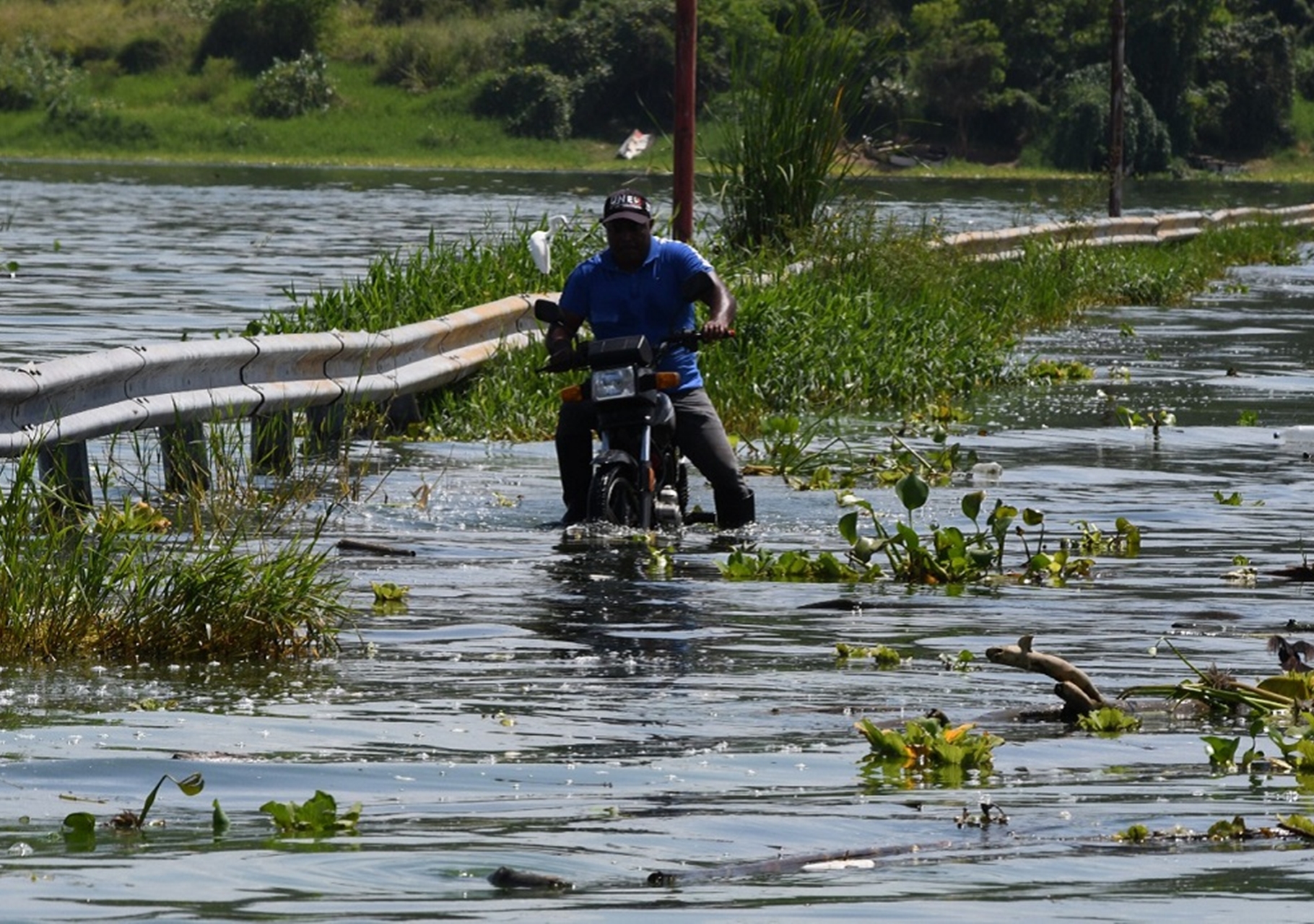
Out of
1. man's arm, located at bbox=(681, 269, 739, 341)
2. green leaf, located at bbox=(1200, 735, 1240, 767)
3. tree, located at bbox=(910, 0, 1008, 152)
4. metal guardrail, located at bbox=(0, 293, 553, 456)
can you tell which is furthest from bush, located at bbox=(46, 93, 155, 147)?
green leaf, located at bbox=(1200, 735, 1240, 767)

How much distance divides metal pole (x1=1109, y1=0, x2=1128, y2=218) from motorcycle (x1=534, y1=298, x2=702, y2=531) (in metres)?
32.9

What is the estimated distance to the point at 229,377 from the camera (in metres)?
12.9

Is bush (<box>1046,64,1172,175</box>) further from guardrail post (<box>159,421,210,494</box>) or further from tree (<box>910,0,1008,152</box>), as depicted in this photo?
guardrail post (<box>159,421,210,494</box>)

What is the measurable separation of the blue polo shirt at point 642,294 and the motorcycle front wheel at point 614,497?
60 cm

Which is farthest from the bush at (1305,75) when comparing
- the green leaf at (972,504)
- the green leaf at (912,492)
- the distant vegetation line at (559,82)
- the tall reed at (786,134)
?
the green leaf at (972,504)

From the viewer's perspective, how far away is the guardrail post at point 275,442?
41.9 feet

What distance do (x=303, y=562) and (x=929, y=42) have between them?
98846 millimetres

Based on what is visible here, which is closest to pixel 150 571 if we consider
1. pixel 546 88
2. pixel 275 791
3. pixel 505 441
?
pixel 275 791

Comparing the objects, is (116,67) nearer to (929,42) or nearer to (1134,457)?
(929,42)

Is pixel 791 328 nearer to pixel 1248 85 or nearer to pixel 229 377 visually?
pixel 229 377

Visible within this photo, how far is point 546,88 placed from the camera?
106m

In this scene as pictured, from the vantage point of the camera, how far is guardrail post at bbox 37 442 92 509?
1077cm

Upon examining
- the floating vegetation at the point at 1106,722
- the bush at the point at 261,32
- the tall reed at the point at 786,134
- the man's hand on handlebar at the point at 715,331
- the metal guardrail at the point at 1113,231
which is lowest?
the metal guardrail at the point at 1113,231

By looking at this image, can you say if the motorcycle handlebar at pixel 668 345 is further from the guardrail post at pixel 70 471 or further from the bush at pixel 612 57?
the bush at pixel 612 57
